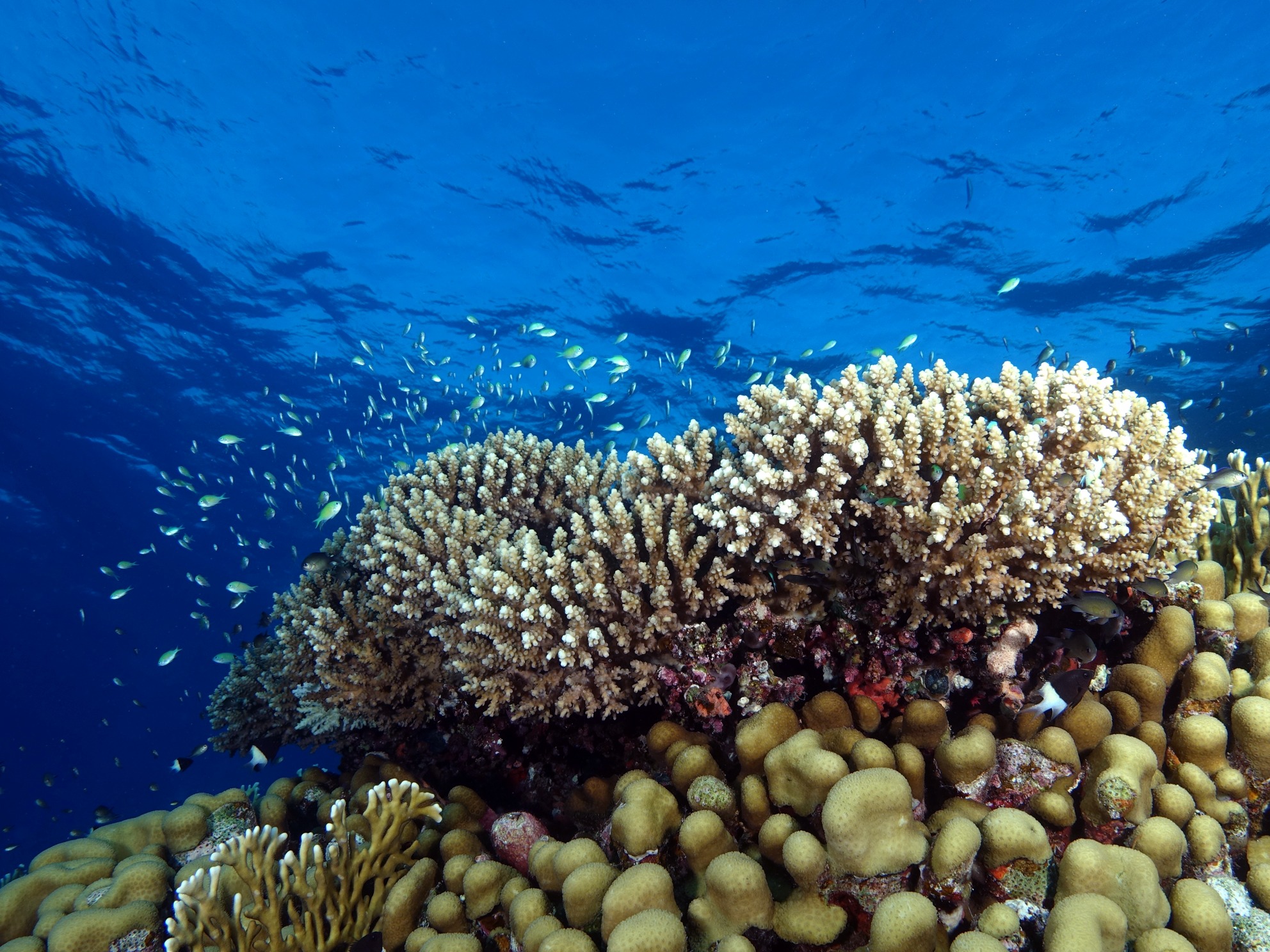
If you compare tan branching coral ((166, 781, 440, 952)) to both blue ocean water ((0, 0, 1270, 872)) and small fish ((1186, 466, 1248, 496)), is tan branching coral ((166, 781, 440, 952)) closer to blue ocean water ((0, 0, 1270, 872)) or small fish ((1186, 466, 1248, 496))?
small fish ((1186, 466, 1248, 496))

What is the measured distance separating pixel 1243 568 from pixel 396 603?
6.41 meters

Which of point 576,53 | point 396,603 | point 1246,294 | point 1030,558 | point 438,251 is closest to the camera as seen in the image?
point 1030,558

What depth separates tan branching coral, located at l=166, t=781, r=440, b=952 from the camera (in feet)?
9.93

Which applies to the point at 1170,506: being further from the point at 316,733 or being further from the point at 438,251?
the point at 438,251

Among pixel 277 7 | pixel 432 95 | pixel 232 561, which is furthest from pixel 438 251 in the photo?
pixel 232 561

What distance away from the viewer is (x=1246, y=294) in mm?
21219

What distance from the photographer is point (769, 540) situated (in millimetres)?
3486

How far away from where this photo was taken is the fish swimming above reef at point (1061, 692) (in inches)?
108

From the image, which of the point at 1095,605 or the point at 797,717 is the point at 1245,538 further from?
the point at 797,717

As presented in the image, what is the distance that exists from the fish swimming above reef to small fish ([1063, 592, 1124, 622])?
1.06 ft

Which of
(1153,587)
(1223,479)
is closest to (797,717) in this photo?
(1153,587)

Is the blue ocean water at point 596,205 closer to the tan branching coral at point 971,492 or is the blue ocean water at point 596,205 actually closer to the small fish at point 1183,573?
the tan branching coral at point 971,492

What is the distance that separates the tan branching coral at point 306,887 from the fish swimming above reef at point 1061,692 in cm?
355

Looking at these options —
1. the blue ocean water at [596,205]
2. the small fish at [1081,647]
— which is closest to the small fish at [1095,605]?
the small fish at [1081,647]
